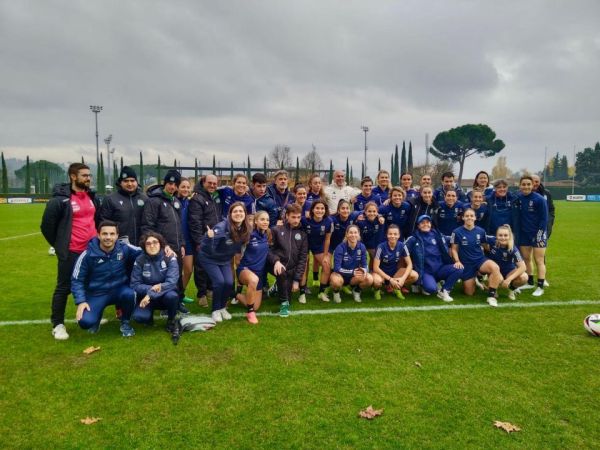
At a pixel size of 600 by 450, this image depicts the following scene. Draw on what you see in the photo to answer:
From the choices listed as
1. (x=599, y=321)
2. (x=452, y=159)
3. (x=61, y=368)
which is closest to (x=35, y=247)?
(x=61, y=368)

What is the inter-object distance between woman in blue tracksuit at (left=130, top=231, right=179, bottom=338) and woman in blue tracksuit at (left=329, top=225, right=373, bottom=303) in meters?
2.34

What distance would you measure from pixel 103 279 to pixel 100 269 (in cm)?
13

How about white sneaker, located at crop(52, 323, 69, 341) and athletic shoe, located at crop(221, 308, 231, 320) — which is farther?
athletic shoe, located at crop(221, 308, 231, 320)

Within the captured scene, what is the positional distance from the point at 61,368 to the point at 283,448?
2420 mm

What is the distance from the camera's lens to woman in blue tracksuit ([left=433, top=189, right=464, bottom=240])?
6.80 meters

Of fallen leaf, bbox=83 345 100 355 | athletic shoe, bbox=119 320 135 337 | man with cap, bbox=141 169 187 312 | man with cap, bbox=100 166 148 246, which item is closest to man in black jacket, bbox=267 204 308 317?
man with cap, bbox=141 169 187 312

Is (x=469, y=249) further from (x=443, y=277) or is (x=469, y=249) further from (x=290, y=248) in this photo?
(x=290, y=248)

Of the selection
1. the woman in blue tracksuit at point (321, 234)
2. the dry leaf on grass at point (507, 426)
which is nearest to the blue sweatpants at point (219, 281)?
the woman in blue tracksuit at point (321, 234)

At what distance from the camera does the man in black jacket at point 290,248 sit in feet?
18.6

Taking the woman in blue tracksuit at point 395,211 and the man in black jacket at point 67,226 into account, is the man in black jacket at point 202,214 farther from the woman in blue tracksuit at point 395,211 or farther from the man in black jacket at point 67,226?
the woman in blue tracksuit at point 395,211

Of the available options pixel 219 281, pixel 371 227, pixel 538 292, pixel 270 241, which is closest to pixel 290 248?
pixel 270 241

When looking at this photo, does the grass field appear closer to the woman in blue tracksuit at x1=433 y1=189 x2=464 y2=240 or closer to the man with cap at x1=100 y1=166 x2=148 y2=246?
the man with cap at x1=100 y1=166 x2=148 y2=246

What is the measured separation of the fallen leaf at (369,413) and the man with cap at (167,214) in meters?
3.28

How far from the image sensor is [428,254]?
251 inches
